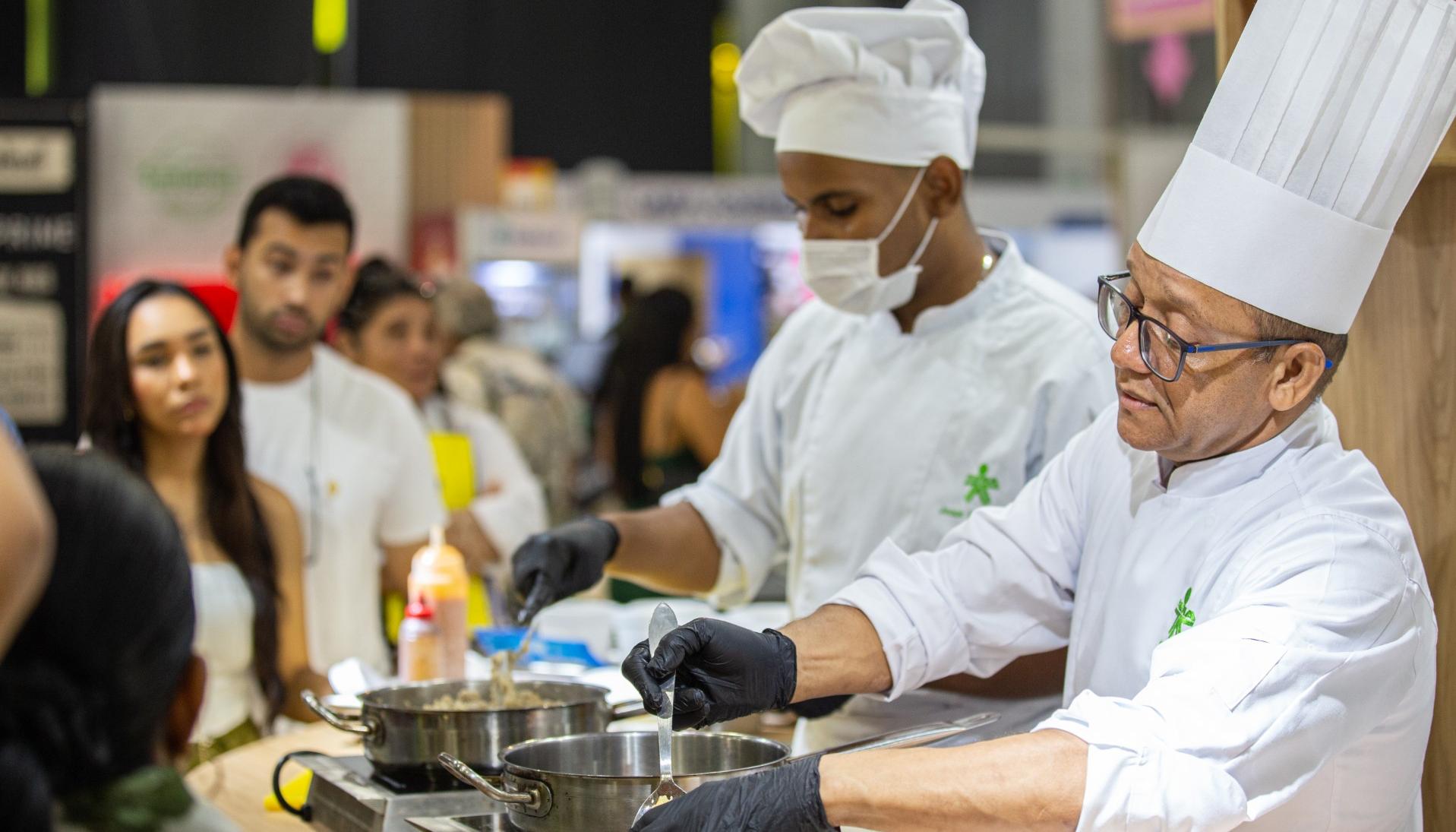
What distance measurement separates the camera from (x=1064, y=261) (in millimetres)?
9148

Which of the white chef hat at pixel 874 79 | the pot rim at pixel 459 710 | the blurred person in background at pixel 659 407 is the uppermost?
the white chef hat at pixel 874 79

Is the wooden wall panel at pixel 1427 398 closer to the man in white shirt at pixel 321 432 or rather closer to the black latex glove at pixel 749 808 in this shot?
the black latex glove at pixel 749 808

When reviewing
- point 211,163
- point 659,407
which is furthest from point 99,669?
point 211,163

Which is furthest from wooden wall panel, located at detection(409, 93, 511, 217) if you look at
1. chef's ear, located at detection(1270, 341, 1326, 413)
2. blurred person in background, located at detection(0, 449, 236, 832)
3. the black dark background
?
blurred person in background, located at detection(0, 449, 236, 832)

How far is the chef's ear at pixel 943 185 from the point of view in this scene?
7.87 ft

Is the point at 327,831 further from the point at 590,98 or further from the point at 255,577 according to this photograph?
the point at 590,98

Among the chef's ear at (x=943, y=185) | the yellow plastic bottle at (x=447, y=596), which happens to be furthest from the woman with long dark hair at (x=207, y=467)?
the chef's ear at (x=943, y=185)

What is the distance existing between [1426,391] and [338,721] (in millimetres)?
1525

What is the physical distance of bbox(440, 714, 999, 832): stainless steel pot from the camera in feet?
4.84

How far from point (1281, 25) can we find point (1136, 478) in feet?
1.79

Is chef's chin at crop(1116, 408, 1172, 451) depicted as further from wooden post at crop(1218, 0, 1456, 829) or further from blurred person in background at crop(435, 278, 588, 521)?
blurred person in background at crop(435, 278, 588, 521)

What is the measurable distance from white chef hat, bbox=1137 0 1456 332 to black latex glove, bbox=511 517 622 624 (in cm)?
109

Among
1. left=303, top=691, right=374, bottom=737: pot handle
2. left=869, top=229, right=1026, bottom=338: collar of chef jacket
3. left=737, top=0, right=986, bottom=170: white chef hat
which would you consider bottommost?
left=303, top=691, right=374, bottom=737: pot handle

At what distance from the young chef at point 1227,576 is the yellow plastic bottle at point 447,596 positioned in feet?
2.85
